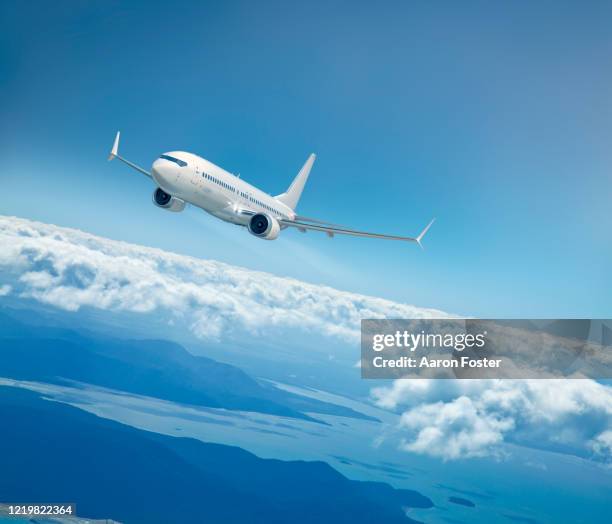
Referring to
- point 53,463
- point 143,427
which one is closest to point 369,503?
point 143,427

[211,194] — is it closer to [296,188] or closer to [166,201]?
[166,201]

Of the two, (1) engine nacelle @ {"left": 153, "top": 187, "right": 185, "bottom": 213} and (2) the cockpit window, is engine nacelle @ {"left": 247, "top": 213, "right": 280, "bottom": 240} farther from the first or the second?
(2) the cockpit window

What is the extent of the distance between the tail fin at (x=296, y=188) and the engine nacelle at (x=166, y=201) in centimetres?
1825

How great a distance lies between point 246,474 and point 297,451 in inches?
1527

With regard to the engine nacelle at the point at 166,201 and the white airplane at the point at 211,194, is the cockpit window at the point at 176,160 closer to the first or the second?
the white airplane at the point at 211,194

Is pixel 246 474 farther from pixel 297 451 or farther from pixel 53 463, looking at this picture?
pixel 53 463

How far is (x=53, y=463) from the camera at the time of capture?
11425 centimetres

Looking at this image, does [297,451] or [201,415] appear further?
[201,415]

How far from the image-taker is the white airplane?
1169 inches

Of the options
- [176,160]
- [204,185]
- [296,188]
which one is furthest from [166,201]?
[296,188]

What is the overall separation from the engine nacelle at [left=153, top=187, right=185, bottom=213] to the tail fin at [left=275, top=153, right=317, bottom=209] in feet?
59.9

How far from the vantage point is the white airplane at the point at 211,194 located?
97.5 feet

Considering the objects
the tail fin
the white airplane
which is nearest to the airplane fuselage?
the white airplane

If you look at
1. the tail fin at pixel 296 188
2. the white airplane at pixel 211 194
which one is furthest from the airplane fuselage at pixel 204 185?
the tail fin at pixel 296 188
